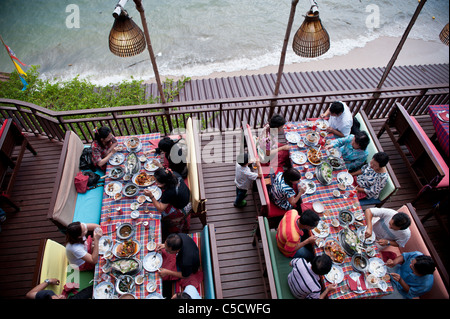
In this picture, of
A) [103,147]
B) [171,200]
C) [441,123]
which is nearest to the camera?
[171,200]

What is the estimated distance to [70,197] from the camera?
5059mm

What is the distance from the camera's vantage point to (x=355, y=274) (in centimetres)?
413

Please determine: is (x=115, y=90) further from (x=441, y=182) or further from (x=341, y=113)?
(x=441, y=182)

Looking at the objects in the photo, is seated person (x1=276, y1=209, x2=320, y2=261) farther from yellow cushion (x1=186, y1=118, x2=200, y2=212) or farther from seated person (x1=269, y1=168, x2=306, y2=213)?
yellow cushion (x1=186, y1=118, x2=200, y2=212)

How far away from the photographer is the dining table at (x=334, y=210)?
4062 mm

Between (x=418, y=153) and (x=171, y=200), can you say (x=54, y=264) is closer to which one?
(x=171, y=200)

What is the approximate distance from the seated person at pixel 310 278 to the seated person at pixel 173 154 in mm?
2793

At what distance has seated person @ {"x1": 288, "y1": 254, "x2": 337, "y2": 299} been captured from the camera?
371 centimetres

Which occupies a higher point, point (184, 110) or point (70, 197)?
point (184, 110)

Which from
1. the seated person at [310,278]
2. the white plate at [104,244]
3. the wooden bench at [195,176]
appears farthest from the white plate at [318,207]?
the white plate at [104,244]

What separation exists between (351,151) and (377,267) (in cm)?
228

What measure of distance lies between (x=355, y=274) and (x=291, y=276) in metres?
0.98

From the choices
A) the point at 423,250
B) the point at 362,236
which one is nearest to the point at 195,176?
the point at 362,236

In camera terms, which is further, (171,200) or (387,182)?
(387,182)
